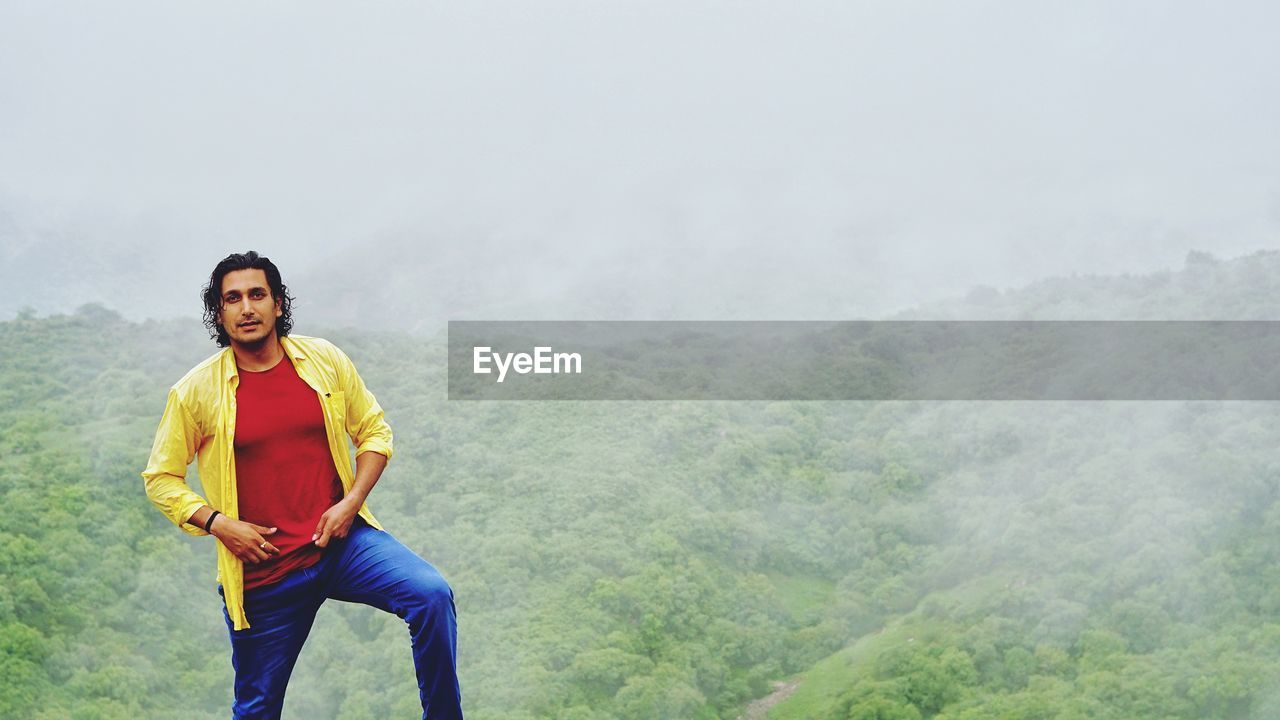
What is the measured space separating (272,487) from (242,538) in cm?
19

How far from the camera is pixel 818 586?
31.6 metres

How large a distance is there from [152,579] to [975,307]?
29489mm

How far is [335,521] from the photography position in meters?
A: 3.38

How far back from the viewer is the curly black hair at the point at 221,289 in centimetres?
345

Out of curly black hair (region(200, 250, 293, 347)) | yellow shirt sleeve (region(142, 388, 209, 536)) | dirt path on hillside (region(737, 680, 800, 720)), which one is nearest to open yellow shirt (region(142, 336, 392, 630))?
yellow shirt sleeve (region(142, 388, 209, 536))

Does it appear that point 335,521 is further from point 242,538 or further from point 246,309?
point 246,309

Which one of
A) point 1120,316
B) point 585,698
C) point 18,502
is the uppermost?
point 1120,316

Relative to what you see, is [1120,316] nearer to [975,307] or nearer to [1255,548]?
[975,307]

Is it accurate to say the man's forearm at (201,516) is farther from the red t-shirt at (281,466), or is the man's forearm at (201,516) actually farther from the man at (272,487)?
the red t-shirt at (281,466)

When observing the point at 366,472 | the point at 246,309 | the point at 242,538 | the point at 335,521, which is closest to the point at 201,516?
the point at 242,538

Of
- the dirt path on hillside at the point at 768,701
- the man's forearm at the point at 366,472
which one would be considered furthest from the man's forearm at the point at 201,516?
the dirt path on hillside at the point at 768,701

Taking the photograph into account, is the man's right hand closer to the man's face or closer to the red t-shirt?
the red t-shirt

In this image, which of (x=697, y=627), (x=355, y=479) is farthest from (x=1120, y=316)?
(x=355, y=479)

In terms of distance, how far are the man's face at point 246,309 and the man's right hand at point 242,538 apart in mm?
541
